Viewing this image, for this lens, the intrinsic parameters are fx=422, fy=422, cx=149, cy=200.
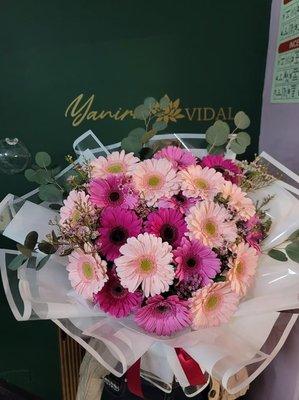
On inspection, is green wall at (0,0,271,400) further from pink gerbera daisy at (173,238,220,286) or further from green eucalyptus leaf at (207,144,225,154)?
pink gerbera daisy at (173,238,220,286)

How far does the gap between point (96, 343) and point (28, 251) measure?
238 mm

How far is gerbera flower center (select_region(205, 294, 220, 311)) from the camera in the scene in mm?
807

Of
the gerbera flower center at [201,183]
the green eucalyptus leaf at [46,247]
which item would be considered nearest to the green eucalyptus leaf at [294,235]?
the gerbera flower center at [201,183]

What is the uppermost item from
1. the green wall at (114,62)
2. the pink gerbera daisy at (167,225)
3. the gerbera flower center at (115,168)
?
the green wall at (114,62)

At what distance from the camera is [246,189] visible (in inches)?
37.2

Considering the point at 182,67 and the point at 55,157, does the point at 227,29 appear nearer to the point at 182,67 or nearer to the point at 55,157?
the point at 182,67

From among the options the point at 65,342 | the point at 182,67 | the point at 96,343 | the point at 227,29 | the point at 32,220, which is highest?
the point at 227,29

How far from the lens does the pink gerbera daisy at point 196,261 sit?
2.56 ft

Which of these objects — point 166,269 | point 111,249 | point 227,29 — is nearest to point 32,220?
point 111,249

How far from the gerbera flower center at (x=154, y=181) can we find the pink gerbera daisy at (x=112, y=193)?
0.12ft

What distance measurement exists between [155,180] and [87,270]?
0.72 feet

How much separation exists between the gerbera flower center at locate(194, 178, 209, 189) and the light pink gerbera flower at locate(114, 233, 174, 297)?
0.45 feet

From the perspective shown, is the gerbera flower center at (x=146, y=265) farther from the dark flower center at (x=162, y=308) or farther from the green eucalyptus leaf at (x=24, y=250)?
the green eucalyptus leaf at (x=24, y=250)

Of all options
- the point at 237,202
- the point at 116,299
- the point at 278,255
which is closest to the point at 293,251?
the point at 278,255
